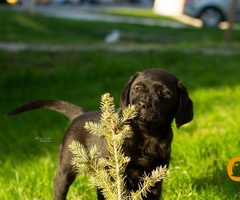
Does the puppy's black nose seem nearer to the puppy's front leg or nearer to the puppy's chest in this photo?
the puppy's chest

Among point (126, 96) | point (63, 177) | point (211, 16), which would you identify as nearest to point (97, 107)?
point (63, 177)

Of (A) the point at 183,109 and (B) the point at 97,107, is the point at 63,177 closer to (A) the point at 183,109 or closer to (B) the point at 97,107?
(A) the point at 183,109

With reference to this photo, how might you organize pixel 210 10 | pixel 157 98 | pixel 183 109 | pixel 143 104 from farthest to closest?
pixel 210 10, pixel 183 109, pixel 157 98, pixel 143 104

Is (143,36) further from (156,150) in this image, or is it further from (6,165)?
(156,150)

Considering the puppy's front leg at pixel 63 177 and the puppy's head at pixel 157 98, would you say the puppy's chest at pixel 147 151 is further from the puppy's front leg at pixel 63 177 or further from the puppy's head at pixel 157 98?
the puppy's front leg at pixel 63 177

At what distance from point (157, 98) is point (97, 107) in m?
4.55

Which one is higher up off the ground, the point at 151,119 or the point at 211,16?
the point at 151,119

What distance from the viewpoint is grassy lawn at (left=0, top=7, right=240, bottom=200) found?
4.36 metres

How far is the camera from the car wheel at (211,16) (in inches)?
998

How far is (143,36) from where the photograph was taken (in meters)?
17.6

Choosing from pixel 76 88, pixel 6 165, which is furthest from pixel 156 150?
pixel 76 88

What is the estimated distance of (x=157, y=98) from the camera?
3.35 meters

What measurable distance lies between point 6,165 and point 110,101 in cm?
328

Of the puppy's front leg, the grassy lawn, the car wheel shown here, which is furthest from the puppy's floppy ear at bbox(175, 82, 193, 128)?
the car wheel
